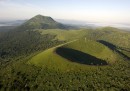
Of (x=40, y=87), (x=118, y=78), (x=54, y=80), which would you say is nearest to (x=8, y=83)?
(x=40, y=87)

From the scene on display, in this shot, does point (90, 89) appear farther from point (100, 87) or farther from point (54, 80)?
point (54, 80)

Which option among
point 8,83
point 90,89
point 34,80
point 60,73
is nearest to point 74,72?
point 60,73

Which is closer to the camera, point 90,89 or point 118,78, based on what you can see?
point 90,89

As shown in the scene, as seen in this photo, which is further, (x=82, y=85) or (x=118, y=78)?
(x=118, y=78)

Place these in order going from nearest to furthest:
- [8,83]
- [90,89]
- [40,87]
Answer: [90,89], [40,87], [8,83]

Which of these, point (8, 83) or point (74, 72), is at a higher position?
point (74, 72)

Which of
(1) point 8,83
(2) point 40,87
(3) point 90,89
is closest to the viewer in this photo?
(3) point 90,89

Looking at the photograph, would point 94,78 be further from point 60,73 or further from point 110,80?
point 60,73

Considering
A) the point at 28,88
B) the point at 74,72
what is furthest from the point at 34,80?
the point at 74,72
